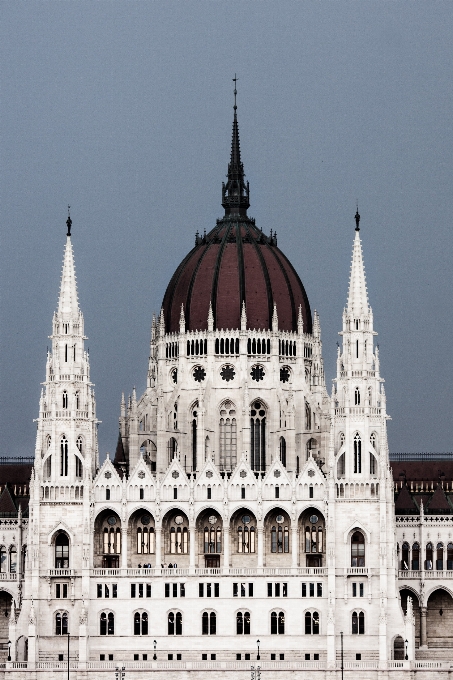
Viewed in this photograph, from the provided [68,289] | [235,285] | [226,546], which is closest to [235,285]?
[235,285]

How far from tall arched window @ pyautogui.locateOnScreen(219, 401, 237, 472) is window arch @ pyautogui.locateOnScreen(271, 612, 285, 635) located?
17825 mm

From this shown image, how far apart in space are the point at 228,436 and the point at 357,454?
1648 cm

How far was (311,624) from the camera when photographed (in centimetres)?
17425

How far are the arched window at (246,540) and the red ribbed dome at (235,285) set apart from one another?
20.5 metres

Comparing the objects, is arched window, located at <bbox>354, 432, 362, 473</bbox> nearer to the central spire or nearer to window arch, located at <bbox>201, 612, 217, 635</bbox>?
window arch, located at <bbox>201, 612, 217, 635</bbox>

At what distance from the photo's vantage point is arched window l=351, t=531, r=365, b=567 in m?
175

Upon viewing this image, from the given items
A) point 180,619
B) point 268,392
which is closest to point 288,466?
point 268,392

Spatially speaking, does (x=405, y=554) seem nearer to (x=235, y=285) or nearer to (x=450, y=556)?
(x=450, y=556)

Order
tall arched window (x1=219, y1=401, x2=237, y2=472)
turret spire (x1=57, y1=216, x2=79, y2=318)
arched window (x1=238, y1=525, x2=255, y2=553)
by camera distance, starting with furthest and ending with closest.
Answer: tall arched window (x1=219, y1=401, x2=237, y2=472), turret spire (x1=57, y1=216, x2=79, y2=318), arched window (x1=238, y1=525, x2=255, y2=553)

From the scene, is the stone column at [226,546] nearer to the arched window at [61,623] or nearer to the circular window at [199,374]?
the arched window at [61,623]

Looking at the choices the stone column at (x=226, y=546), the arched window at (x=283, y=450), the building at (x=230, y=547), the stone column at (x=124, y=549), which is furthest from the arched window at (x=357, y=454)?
the stone column at (x=124, y=549)

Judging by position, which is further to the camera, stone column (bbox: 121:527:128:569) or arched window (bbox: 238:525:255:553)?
arched window (bbox: 238:525:255:553)

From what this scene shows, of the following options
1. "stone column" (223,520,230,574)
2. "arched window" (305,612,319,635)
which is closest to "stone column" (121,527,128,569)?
"stone column" (223,520,230,574)

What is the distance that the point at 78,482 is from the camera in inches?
7008
